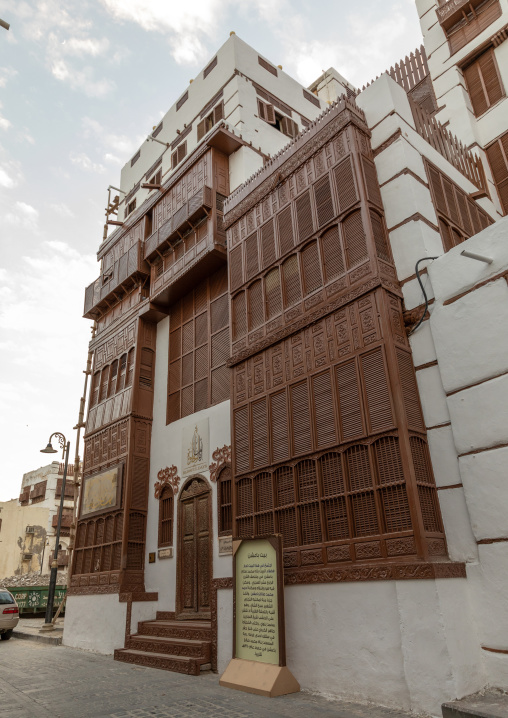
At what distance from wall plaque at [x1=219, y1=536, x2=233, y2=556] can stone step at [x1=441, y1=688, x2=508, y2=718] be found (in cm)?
496

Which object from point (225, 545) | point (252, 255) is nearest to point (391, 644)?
point (225, 545)

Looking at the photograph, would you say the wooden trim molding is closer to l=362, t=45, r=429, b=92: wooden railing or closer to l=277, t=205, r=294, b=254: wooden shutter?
l=277, t=205, r=294, b=254: wooden shutter

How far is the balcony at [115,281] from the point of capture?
14641mm

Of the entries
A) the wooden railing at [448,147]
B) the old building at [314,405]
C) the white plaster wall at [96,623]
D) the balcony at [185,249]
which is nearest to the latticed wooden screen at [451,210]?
the old building at [314,405]

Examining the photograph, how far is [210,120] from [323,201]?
9172 millimetres

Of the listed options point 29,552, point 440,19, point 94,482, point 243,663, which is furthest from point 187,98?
point 29,552

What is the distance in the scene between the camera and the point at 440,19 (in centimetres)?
1433

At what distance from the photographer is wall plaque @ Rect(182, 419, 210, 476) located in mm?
10836

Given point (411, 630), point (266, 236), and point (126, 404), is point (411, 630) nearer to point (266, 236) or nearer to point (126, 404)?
point (266, 236)

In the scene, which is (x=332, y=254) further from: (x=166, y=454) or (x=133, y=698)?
(x=133, y=698)

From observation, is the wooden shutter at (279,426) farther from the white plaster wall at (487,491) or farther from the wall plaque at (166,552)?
the wall plaque at (166,552)

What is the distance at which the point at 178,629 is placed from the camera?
948 centimetres

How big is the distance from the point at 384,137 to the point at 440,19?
351 inches

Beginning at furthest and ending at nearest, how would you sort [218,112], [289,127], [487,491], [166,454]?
1. [289,127]
2. [218,112]
3. [166,454]
4. [487,491]
